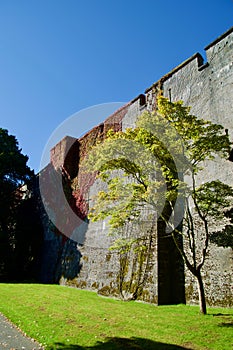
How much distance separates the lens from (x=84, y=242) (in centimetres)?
1418

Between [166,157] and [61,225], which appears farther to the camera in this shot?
[61,225]

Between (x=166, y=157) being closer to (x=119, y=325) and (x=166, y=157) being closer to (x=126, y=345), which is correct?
(x=119, y=325)

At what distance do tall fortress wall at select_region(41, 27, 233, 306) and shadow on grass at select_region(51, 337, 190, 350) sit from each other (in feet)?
11.5

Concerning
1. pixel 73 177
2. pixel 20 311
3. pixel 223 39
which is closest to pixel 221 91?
pixel 223 39

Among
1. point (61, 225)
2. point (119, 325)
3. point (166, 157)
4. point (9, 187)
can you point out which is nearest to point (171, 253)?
point (166, 157)

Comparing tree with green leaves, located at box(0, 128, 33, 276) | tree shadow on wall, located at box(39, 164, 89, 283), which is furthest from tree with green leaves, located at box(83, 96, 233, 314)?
tree with green leaves, located at box(0, 128, 33, 276)

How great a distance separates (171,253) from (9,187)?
44.5ft

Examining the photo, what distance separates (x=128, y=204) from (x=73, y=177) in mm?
10824

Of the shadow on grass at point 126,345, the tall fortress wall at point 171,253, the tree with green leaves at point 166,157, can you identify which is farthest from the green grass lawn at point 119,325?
the tree with green leaves at point 166,157

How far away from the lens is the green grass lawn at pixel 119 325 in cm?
493

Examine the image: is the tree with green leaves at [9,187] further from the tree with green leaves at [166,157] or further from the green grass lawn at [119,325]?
the tree with green leaves at [166,157]

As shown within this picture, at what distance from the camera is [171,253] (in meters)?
9.55

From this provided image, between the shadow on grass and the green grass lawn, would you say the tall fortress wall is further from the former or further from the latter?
the shadow on grass

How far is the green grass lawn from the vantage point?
4.93 m
